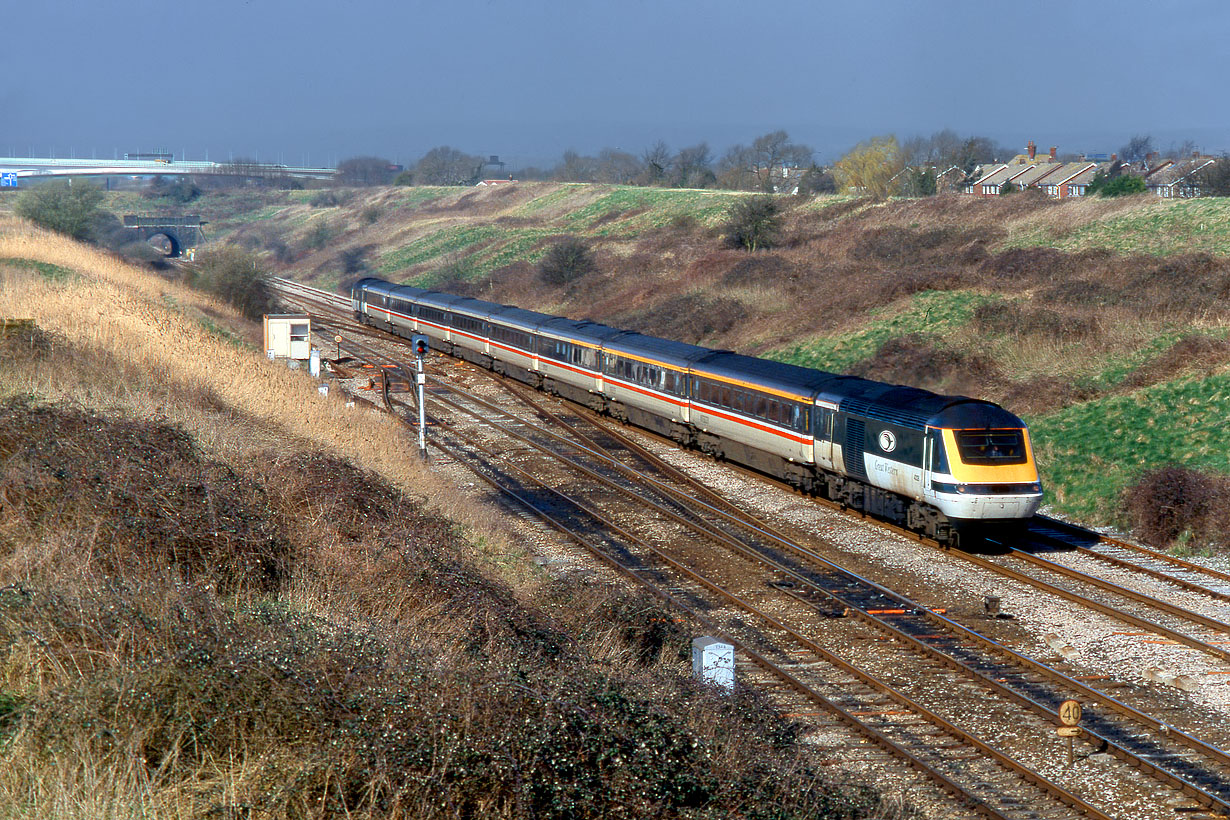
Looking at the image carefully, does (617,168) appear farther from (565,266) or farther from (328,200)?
(565,266)

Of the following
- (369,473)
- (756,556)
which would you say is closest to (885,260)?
(756,556)

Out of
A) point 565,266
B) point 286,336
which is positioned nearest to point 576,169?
point 565,266

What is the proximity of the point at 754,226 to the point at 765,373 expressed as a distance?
3757 cm

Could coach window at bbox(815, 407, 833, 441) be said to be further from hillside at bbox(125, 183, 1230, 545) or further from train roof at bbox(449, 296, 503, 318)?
train roof at bbox(449, 296, 503, 318)

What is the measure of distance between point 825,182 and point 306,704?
90466mm

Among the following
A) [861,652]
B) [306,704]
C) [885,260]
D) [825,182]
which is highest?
[825,182]

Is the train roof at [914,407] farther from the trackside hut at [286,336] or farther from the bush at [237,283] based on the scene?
the bush at [237,283]

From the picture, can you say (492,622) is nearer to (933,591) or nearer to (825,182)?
(933,591)

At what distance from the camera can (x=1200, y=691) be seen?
13062 millimetres

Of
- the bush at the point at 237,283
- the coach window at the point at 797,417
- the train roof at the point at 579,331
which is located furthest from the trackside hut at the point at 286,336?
the coach window at the point at 797,417

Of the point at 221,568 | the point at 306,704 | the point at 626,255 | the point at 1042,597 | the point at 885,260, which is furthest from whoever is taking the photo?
the point at 626,255

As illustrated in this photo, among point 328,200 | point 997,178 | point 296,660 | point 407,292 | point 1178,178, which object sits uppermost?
point 997,178

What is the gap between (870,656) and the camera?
47.2ft

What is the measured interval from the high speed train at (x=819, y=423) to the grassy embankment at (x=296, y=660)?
23.7ft
